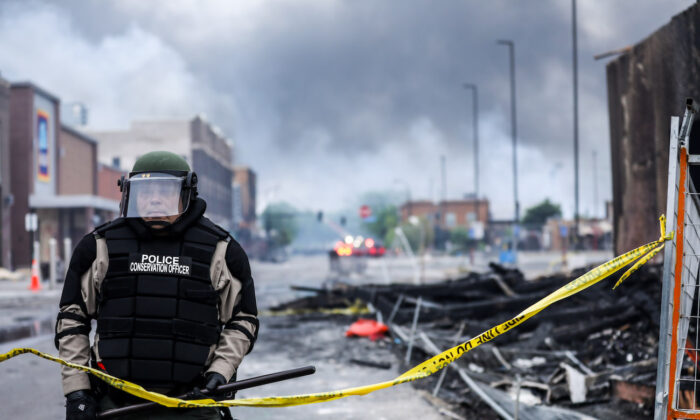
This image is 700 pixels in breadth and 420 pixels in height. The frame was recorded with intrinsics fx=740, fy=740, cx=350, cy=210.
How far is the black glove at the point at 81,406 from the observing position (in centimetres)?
305

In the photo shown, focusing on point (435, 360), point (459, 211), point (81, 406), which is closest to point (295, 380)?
point (435, 360)

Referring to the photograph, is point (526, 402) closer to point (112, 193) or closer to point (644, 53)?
point (644, 53)

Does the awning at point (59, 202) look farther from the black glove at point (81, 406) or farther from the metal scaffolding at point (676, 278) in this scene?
the metal scaffolding at point (676, 278)

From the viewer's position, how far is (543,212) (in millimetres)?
108375

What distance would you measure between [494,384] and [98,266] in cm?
511

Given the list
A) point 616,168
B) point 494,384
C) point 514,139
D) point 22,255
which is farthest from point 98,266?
point 514,139

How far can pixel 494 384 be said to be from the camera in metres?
7.41

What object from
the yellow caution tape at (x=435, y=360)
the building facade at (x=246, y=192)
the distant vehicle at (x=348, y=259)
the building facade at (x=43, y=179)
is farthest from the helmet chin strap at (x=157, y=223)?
the building facade at (x=246, y=192)

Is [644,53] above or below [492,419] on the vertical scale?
above

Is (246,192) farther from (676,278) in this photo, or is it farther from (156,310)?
(676,278)

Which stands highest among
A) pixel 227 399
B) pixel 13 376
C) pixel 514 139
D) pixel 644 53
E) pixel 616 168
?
pixel 514 139

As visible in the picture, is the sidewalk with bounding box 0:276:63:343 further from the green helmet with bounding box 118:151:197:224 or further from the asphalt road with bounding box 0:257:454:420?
the green helmet with bounding box 118:151:197:224

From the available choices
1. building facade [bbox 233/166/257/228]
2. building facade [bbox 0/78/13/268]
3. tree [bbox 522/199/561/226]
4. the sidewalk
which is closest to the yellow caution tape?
the sidewalk

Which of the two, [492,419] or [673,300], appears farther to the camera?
[492,419]
